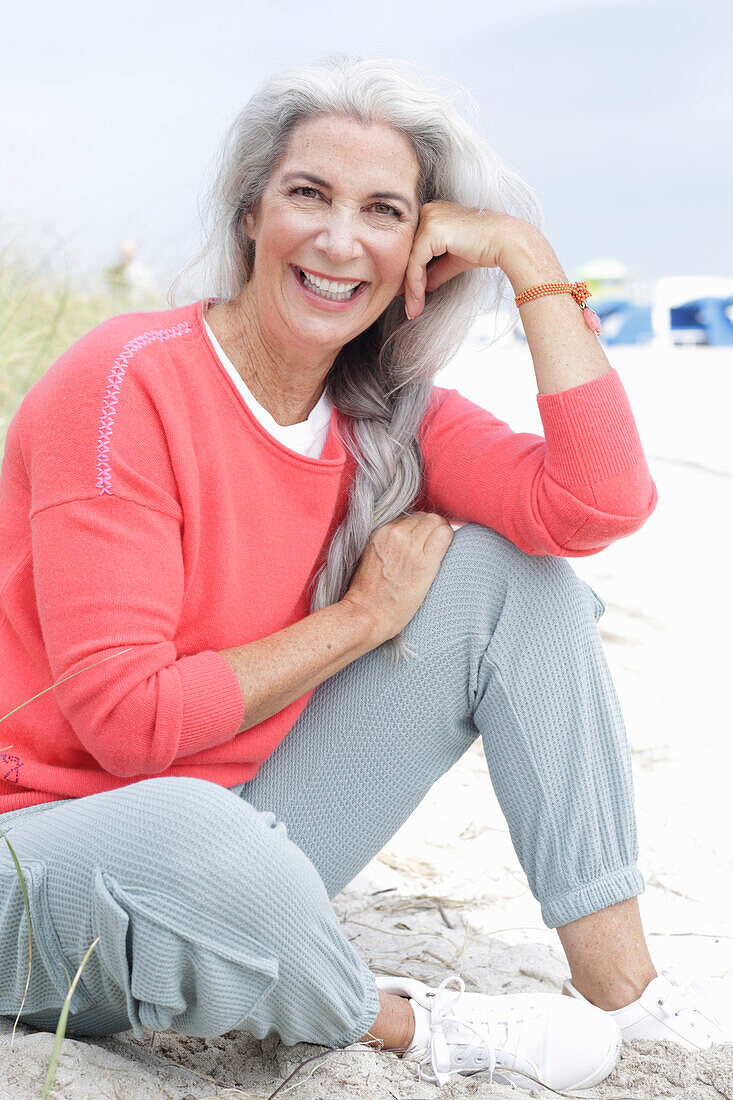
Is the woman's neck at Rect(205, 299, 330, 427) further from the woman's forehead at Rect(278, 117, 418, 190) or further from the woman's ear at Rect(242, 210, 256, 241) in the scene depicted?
the woman's forehead at Rect(278, 117, 418, 190)

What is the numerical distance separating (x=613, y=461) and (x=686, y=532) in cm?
391

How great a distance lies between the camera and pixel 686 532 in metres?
5.75

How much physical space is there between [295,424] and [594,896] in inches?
40.7

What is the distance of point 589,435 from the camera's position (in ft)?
Answer: 6.67

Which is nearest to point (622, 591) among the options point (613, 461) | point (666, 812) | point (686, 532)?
point (686, 532)

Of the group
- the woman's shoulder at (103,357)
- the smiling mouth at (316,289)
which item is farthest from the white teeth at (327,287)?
the woman's shoulder at (103,357)

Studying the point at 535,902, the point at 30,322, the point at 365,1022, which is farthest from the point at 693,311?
the point at 365,1022

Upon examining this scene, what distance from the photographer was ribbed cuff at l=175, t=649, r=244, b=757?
68.6 inches

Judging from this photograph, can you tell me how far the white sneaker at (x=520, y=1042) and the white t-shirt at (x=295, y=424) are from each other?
1.02 metres

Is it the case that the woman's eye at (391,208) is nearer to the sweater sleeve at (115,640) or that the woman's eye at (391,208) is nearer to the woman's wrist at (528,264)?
the woman's wrist at (528,264)

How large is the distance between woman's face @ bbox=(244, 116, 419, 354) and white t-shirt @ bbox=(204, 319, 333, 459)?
4.7 inches

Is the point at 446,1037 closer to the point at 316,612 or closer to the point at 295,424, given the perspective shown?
the point at 316,612

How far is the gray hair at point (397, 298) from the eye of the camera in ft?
6.56

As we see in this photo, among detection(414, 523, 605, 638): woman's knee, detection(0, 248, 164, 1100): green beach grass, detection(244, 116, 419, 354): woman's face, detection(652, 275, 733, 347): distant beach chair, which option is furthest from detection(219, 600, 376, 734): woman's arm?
detection(652, 275, 733, 347): distant beach chair
